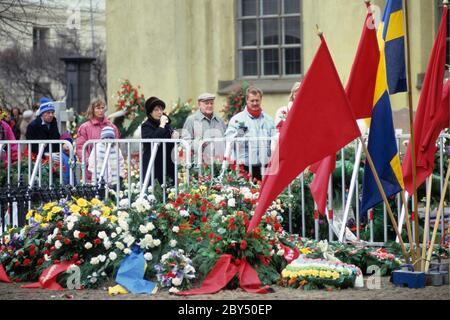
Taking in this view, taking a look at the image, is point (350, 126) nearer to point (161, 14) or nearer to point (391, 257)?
point (391, 257)

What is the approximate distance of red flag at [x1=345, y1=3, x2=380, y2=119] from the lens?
33.7 feet

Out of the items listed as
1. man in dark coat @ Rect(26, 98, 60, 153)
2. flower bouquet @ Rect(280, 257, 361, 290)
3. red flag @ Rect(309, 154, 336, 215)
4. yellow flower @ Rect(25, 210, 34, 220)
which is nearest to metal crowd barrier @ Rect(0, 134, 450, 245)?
yellow flower @ Rect(25, 210, 34, 220)

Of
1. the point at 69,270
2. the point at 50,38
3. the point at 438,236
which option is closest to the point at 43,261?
the point at 69,270

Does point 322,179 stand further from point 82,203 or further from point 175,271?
point 82,203

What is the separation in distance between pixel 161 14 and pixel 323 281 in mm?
12614

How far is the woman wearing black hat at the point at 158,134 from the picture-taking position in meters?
12.9

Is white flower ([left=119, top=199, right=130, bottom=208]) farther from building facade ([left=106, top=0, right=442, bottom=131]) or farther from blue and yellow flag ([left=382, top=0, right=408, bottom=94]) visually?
building facade ([left=106, top=0, right=442, bottom=131])

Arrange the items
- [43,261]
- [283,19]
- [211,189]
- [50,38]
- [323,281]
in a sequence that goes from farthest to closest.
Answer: [50,38], [283,19], [211,189], [43,261], [323,281]

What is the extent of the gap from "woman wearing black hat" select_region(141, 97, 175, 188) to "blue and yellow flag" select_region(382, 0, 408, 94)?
3.22m

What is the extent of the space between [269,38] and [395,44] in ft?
38.9

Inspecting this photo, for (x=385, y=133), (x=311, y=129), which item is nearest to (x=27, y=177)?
(x=385, y=133)

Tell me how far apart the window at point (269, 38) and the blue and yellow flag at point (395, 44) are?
36.8ft

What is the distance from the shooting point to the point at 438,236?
1240 cm
